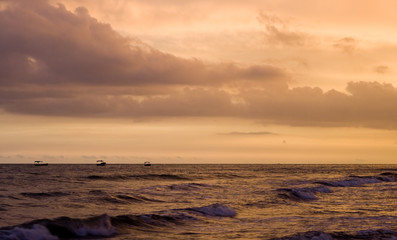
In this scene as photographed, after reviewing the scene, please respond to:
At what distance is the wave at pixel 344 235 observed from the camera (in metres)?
21.7

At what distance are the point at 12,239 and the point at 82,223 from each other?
427 cm

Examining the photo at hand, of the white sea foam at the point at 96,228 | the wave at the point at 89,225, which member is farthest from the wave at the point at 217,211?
the white sea foam at the point at 96,228

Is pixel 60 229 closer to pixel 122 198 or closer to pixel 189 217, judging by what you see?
pixel 189 217

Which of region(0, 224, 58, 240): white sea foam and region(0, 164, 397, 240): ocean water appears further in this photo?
region(0, 164, 397, 240): ocean water

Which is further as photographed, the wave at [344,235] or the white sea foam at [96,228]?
the white sea foam at [96,228]

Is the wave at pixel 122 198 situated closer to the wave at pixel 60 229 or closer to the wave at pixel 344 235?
the wave at pixel 60 229

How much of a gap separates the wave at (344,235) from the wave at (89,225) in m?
8.55

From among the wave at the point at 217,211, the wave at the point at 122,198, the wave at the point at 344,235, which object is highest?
the wave at the point at 122,198

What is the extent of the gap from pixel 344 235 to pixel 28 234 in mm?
15371

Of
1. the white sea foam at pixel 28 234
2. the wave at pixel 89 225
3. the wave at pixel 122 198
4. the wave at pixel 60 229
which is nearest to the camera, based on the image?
the white sea foam at pixel 28 234

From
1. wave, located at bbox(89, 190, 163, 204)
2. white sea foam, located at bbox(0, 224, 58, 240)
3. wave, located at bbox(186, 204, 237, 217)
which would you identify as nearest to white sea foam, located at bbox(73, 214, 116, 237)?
white sea foam, located at bbox(0, 224, 58, 240)

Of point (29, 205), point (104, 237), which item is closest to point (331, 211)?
point (104, 237)

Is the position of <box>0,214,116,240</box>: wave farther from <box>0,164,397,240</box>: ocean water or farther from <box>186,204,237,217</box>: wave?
<box>186,204,237,217</box>: wave

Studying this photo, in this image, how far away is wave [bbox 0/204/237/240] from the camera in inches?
862
